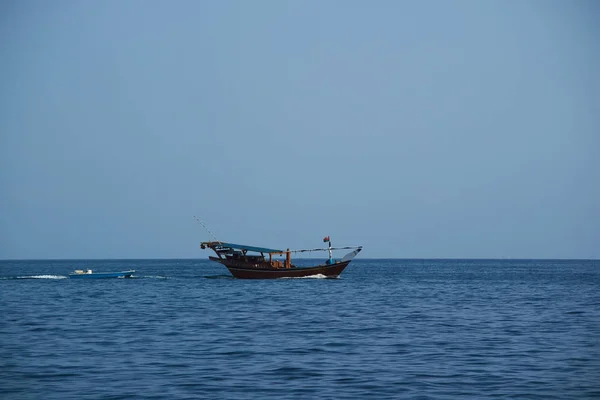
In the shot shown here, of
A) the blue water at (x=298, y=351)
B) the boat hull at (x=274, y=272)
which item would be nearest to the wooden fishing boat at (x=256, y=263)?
the boat hull at (x=274, y=272)

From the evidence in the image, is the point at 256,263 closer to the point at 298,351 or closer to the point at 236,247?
the point at 236,247

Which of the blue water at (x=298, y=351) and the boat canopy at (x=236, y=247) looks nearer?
the blue water at (x=298, y=351)

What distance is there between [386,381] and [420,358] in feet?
16.0

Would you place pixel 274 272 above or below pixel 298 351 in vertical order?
above

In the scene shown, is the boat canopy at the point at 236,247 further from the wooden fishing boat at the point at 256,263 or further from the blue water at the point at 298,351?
the blue water at the point at 298,351

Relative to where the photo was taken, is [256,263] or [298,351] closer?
[298,351]

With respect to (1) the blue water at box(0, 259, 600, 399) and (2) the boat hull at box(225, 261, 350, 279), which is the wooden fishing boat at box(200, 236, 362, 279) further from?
(1) the blue water at box(0, 259, 600, 399)

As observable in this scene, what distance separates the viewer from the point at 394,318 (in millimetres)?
44469

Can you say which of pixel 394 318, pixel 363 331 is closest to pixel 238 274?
pixel 394 318

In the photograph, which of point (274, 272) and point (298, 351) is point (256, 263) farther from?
point (298, 351)

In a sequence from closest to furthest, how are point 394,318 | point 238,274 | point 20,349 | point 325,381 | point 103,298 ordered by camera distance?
point 325,381, point 20,349, point 394,318, point 103,298, point 238,274

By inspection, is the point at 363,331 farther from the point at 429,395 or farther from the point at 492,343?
the point at 429,395

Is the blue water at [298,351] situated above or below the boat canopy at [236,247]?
below

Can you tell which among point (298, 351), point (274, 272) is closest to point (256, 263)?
point (274, 272)
